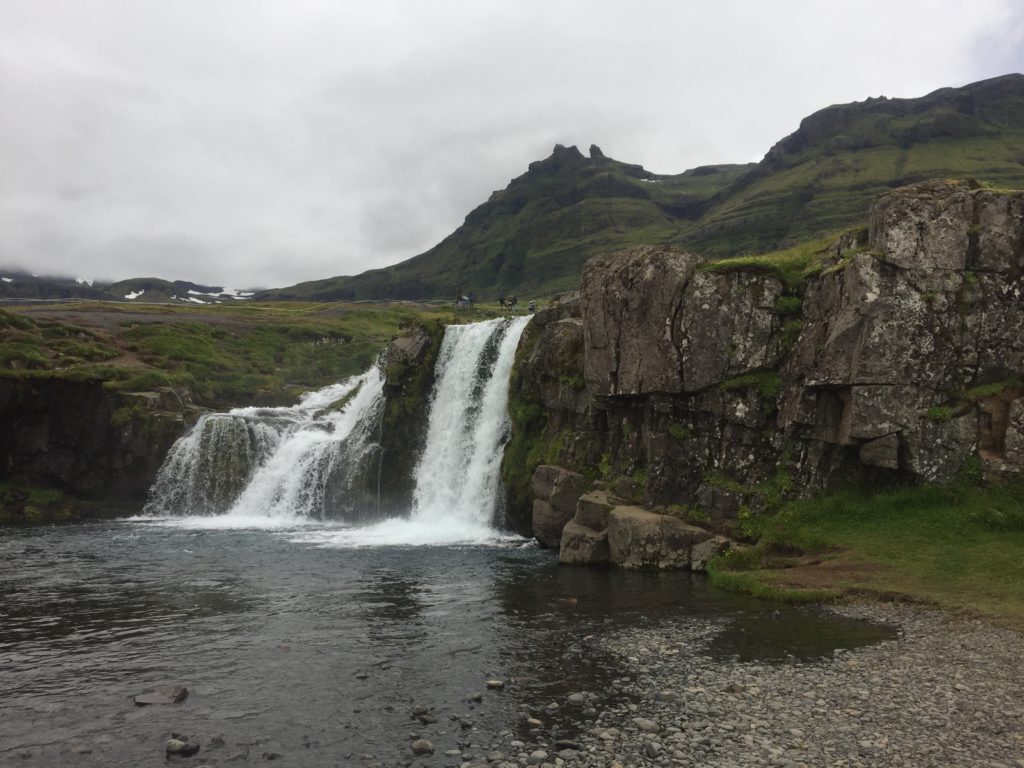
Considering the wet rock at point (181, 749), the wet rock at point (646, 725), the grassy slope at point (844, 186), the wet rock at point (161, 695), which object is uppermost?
the grassy slope at point (844, 186)

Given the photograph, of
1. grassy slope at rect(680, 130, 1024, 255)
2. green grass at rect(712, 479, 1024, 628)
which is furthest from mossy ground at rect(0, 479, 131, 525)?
grassy slope at rect(680, 130, 1024, 255)

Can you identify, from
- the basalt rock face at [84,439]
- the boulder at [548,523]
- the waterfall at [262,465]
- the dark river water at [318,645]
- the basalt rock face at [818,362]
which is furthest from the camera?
the basalt rock face at [84,439]

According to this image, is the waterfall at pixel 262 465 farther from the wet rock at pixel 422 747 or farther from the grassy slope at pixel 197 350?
the wet rock at pixel 422 747

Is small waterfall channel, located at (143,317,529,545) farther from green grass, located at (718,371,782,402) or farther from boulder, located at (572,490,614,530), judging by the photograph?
green grass, located at (718,371,782,402)

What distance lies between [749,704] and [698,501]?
19395 millimetres

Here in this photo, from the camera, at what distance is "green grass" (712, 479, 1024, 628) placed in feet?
77.7

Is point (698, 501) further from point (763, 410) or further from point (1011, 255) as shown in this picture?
point (1011, 255)

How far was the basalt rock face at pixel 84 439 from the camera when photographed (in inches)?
2333

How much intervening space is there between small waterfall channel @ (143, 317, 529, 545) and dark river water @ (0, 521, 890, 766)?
1161cm

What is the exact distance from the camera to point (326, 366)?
10000 cm

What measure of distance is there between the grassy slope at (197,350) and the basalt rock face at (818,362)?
92.8ft

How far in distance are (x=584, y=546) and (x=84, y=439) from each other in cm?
4964

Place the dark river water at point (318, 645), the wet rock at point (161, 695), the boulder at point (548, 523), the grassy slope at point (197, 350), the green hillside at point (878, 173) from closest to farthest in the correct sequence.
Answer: the dark river water at point (318, 645), the wet rock at point (161, 695), the boulder at point (548, 523), the grassy slope at point (197, 350), the green hillside at point (878, 173)

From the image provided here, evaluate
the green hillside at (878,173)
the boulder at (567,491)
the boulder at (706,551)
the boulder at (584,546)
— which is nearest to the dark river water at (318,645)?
the boulder at (584,546)
